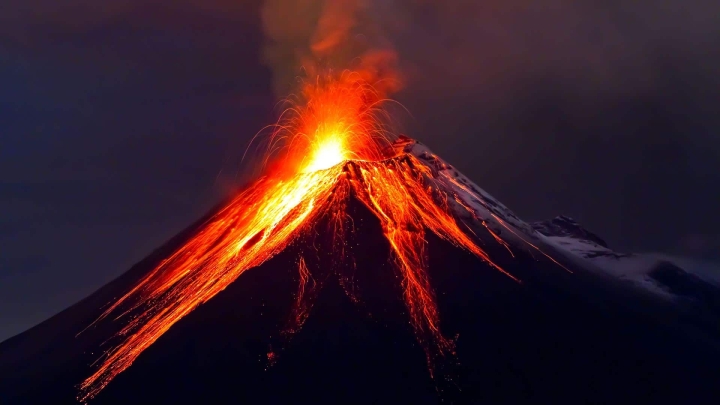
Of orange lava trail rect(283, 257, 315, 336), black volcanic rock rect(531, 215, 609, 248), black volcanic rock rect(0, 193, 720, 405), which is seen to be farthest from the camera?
black volcanic rock rect(531, 215, 609, 248)

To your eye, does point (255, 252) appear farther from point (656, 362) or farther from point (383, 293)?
point (656, 362)

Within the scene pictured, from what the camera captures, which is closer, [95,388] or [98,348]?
[95,388]

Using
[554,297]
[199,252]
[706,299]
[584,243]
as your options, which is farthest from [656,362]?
[584,243]

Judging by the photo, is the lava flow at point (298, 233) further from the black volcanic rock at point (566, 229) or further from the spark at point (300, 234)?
the black volcanic rock at point (566, 229)

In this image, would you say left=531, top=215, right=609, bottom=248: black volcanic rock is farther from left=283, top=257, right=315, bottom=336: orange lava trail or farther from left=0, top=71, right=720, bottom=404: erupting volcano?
left=283, top=257, right=315, bottom=336: orange lava trail

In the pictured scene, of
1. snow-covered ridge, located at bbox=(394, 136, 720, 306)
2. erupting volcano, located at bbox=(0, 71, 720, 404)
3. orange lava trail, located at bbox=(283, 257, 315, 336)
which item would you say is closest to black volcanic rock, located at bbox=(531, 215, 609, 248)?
snow-covered ridge, located at bbox=(394, 136, 720, 306)

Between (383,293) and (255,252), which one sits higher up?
(255,252)

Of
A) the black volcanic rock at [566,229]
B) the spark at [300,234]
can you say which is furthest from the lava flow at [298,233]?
the black volcanic rock at [566,229]
